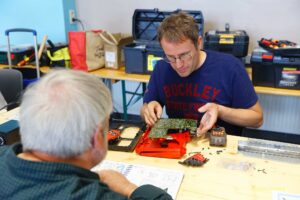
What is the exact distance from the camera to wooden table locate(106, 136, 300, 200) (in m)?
1.04

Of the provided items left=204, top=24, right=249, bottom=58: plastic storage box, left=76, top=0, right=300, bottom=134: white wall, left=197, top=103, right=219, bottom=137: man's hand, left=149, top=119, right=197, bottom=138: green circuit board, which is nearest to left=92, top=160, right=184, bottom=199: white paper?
left=149, top=119, right=197, bottom=138: green circuit board

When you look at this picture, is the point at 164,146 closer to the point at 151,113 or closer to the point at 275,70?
the point at 151,113

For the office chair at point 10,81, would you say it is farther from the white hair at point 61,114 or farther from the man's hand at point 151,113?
the white hair at point 61,114

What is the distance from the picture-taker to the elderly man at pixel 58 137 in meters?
0.66

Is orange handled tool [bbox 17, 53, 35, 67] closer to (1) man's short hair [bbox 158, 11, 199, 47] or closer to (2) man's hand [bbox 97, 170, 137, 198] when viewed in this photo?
(1) man's short hair [bbox 158, 11, 199, 47]

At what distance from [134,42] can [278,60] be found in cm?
130

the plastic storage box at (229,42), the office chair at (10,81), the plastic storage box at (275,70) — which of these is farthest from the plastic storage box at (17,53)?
the plastic storage box at (275,70)

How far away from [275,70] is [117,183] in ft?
5.98

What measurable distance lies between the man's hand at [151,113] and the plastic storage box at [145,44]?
112 centimetres

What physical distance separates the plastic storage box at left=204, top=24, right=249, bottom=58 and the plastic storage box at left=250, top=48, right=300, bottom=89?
148mm

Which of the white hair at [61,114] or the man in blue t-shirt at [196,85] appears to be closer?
the white hair at [61,114]

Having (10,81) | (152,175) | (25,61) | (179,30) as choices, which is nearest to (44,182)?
(152,175)

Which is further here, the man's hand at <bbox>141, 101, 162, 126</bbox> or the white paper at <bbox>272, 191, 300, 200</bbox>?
the man's hand at <bbox>141, 101, 162, 126</bbox>

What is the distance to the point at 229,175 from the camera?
114cm
